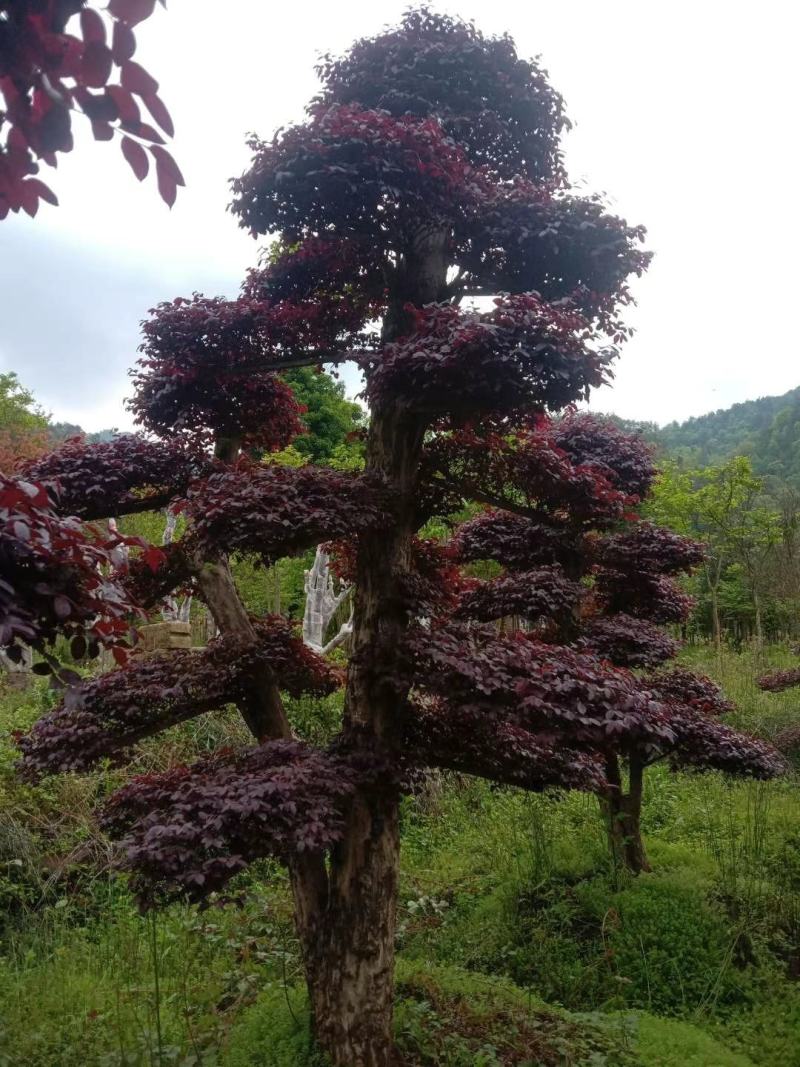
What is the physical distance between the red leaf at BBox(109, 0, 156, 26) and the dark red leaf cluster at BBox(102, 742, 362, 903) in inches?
90.7

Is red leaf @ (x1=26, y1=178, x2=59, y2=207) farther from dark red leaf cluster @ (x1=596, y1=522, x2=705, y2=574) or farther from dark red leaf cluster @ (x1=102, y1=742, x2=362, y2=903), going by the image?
dark red leaf cluster @ (x1=596, y1=522, x2=705, y2=574)

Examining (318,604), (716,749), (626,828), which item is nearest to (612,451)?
(716,749)

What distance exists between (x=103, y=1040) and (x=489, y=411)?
345cm

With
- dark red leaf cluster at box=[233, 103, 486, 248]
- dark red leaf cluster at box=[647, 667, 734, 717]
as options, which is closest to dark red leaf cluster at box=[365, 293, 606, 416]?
dark red leaf cluster at box=[233, 103, 486, 248]

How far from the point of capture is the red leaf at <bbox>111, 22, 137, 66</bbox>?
3.49ft

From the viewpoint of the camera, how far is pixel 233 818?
2666 mm

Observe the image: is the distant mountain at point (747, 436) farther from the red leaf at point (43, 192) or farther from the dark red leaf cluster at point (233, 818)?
the red leaf at point (43, 192)

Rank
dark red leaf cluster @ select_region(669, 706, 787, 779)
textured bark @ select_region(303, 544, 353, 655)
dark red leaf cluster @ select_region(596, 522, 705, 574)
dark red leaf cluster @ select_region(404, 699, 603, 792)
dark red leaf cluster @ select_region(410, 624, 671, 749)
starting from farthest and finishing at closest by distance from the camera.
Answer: textured bark @ select_region(303, 544, 353, 655), dark red leaf cluster @ select_region(596, 522, 705, 574), dark red leaf cluster @ select_region(669, 706, 787, 779), dark red leaf cluster @ select_region(404, 699, 603, 792), dark red leaf cluster @ select_region(410, 624, 671, 749)

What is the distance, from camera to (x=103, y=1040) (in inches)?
141

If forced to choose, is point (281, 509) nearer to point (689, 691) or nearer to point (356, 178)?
point (356, 178)

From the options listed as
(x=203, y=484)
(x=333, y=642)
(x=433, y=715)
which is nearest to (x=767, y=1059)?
(x=433, y=715)

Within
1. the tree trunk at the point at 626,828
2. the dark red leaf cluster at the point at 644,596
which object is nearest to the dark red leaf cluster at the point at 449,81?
the dark red leaf cluster at the point at 644,596

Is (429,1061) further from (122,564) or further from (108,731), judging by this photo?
(122,564)

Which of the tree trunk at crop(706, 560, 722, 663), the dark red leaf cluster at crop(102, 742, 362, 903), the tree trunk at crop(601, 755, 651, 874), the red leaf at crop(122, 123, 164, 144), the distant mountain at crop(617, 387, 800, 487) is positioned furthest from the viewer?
the distant mountain at crop(617, 387, 800, 487)
